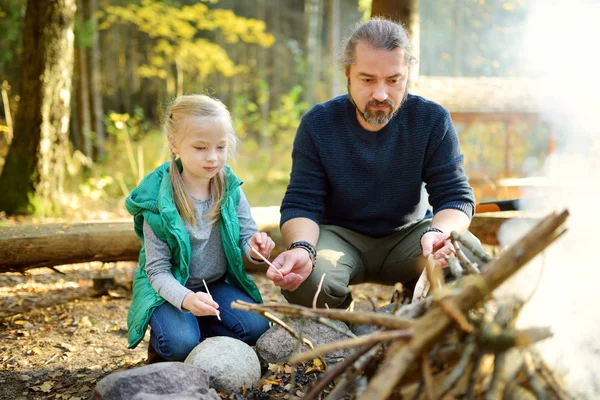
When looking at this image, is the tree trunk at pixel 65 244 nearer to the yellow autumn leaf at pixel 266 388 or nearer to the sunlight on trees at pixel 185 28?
the yellow autumn leaf at pixel 266 388

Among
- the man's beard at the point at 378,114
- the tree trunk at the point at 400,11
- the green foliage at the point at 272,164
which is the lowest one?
the green foliage at the point at 272,164

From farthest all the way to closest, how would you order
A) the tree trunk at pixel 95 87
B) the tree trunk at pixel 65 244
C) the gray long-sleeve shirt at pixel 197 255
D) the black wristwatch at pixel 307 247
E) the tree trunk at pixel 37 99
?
the tree trunk at pixel 95 87 < the tree trunk at pixel 37 99 < the tree trunk at pixel 65 244 < the black wristwatch at pixel 307 247 < the gray long-sleeve shirt at pixel 197 255

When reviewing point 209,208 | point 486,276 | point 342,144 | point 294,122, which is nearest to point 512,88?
point 294,122

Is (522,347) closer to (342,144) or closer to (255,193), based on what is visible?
(342,144)

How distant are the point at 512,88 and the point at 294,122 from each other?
467cm

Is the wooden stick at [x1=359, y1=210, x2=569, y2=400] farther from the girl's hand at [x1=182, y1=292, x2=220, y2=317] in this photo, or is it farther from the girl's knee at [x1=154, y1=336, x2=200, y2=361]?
the girl's knee at [x1=154, y1=336, x2=200, y2=361]

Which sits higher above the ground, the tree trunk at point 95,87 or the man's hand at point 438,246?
the tree trunk at point 95,87

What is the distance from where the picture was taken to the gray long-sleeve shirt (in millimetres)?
2596

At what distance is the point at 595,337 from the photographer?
214cm

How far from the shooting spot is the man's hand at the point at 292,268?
264 centimetres

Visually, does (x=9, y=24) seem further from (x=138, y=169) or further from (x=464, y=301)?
(x=464, y=301)

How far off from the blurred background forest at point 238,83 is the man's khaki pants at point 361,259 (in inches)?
47.5

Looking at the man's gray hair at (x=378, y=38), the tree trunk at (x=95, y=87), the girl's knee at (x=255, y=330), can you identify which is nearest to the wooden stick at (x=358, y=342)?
the girl's knee at (x=255, y=330)

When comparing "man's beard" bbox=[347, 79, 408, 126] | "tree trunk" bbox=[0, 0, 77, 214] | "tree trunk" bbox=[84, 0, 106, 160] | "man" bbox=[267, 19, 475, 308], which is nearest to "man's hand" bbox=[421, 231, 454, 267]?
"man" bbox=[267, 19, 475, 308]
